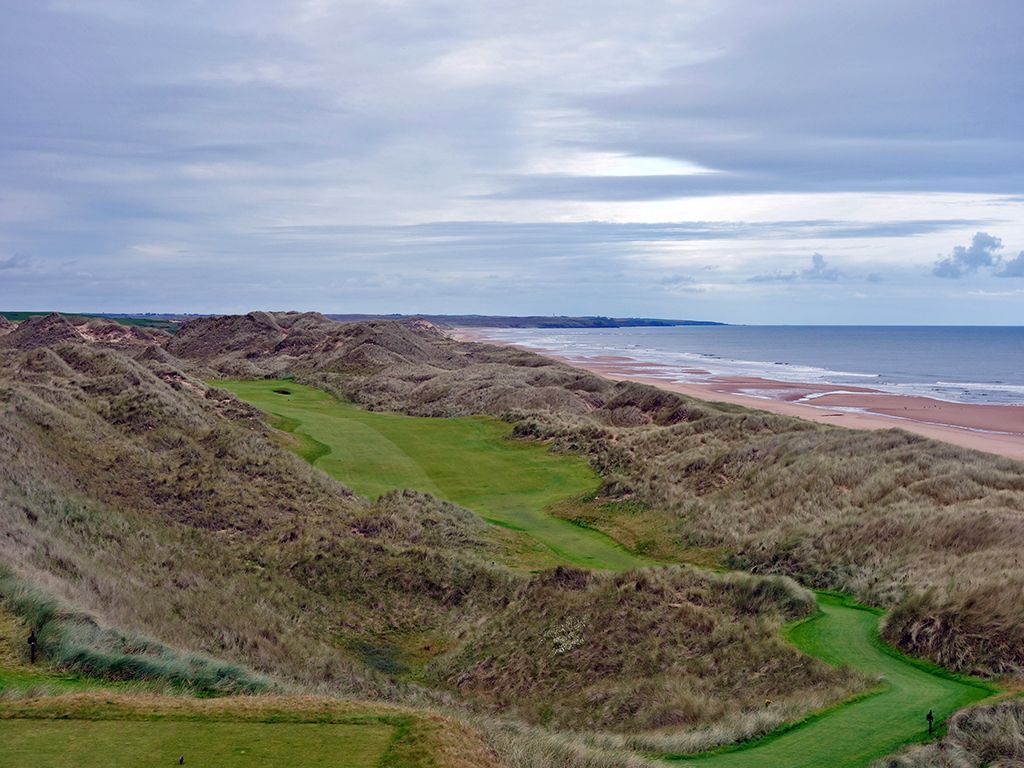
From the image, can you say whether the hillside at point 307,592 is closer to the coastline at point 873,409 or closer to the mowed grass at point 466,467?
the mowed grass at point 466,467

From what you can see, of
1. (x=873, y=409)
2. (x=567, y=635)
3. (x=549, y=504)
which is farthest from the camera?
(x=873, y=409)

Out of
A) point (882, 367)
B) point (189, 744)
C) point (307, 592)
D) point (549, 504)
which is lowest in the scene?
point (549, 504)

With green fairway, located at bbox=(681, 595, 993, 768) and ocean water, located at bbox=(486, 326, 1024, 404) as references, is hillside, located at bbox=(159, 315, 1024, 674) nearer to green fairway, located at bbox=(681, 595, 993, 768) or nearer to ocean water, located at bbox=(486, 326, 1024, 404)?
green fairway, located at bbox=(681, 595, 993, 768)

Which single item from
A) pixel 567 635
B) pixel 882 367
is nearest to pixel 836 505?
pixel 567 635

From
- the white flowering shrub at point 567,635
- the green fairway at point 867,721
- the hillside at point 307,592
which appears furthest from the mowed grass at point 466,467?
the green fairway at point 867,721

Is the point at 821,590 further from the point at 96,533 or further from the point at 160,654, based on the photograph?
the point at 96,533

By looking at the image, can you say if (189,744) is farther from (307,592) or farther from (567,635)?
(307,592)
